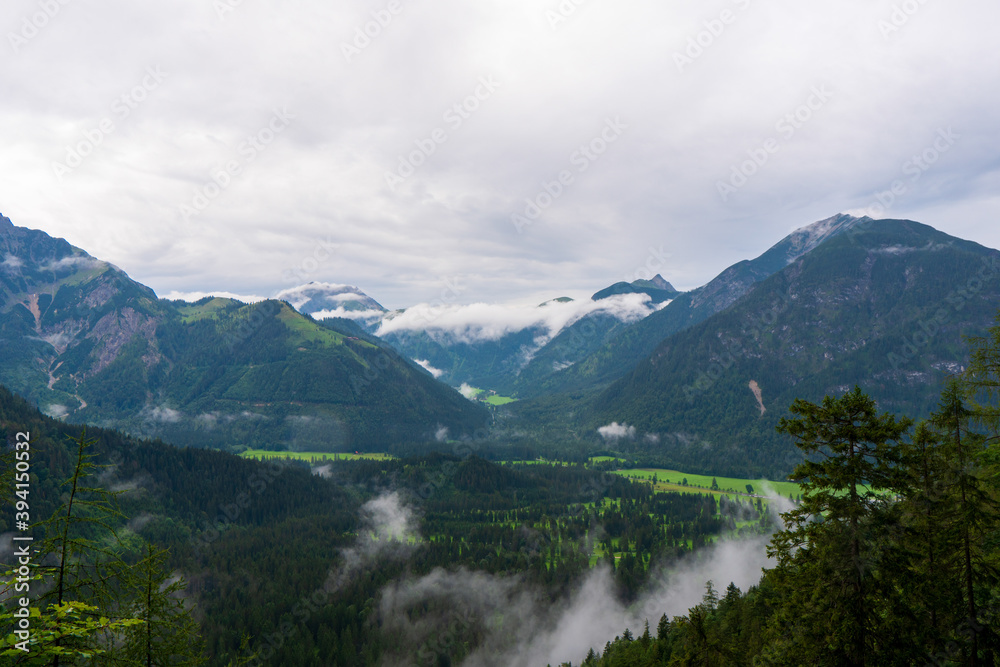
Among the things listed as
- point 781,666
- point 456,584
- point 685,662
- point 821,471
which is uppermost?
point 821,471

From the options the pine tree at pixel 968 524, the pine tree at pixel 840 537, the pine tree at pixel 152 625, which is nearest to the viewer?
the pine tree at pixel 152 625

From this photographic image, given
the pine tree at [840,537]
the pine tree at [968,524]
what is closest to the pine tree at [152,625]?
the pine tree at [840,537]

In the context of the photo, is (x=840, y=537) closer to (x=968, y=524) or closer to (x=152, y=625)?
(x=968, y=524)

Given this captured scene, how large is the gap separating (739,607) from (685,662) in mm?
65050

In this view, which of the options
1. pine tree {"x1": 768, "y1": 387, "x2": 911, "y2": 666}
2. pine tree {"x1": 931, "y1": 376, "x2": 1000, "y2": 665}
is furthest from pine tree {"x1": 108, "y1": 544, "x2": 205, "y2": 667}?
pine tree {"x1": 931, "y1": 376, "x2": 1000, "y2": 665}

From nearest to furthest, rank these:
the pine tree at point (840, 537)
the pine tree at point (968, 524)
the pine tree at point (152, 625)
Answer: the pine tree at point (152, 625) < the pine tree at point (840, 537) < the pine tree at point (968, 524)

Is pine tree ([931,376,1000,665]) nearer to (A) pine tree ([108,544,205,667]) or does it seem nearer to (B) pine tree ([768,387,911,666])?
(B) pine tree ([768,387,911,666])

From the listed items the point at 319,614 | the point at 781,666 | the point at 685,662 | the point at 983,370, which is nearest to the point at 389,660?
the point at 319,614

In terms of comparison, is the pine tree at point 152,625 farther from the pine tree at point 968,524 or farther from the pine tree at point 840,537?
the pine tree at point 968,524

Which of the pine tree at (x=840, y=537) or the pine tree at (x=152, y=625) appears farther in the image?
the pine tree at (x=840, y=537)

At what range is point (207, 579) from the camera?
167250 mm

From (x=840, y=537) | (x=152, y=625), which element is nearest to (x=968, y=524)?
(x=840, y=537)

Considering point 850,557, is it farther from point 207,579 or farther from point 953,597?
point 207,579

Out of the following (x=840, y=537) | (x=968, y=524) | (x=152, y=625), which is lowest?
(x=152, y=625)
